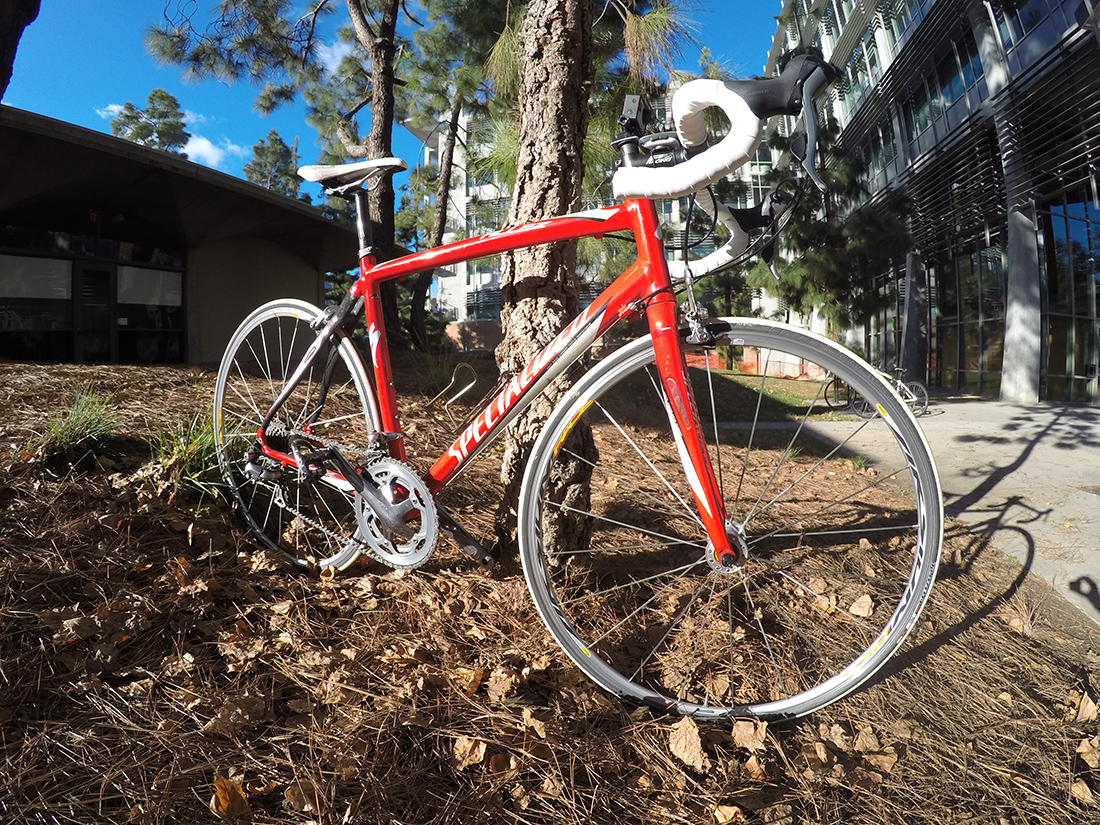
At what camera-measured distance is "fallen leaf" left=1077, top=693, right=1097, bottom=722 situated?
59.2 inches

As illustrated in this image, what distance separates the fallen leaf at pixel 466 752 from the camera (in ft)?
4.00

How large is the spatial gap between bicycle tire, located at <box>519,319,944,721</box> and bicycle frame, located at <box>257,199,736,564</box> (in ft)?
0.26

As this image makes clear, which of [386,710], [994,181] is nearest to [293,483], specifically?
[386,710]

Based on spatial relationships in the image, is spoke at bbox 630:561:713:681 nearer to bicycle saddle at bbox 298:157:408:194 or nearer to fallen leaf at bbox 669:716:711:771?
fallen leaf at bbox 669:716:711:771

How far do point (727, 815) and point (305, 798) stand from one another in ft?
2.68

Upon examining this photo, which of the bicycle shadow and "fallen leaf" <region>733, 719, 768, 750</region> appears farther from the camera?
the bicycle shadow

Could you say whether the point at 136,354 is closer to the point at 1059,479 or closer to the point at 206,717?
the point at 206,717

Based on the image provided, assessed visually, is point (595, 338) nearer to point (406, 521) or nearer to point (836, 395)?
point (406, 521)

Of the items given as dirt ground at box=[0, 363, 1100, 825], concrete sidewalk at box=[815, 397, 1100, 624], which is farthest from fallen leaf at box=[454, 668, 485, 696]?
concrete sidewalk at box=[815, 397, 1100, 624]

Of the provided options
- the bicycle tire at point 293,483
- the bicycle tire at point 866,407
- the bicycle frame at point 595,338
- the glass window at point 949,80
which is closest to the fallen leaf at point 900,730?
the bicycle frame at point 595,338

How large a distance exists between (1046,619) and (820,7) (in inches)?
907

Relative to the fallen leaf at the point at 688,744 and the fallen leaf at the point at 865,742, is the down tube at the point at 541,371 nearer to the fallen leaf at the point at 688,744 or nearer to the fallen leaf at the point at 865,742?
the fallen leaf at the point at 688,744

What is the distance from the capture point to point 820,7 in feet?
62.1

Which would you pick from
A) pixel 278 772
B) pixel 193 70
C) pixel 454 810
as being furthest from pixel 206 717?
pixel 193 70
